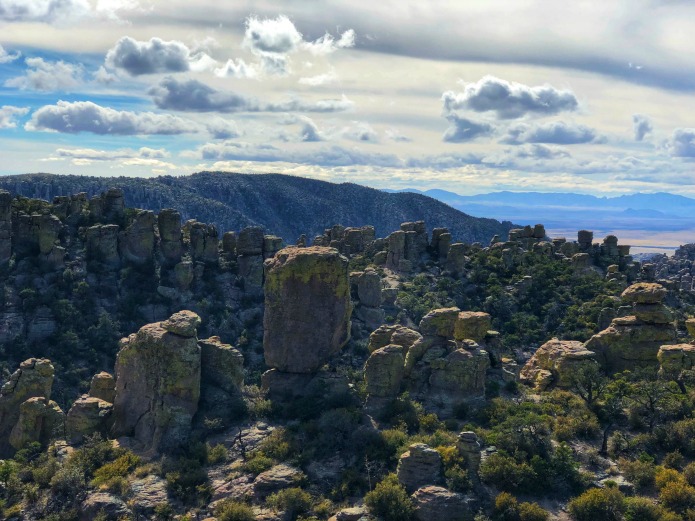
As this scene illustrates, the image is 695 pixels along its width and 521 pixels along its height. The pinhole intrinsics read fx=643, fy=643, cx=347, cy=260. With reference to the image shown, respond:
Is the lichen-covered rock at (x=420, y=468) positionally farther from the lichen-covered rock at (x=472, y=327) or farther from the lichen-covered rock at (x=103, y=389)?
the lichen-covered rock at (x=103, y=389)

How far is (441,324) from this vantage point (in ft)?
130

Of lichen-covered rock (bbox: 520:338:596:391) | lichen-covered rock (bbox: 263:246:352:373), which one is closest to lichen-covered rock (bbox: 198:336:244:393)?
lichen-covered rock (bbox: 263:246:352:373)

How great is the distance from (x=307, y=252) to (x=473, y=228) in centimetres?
16029

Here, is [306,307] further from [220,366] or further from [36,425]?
[36,425]

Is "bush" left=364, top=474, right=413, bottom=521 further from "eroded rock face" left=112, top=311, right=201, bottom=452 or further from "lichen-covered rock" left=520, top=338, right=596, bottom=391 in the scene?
"lichen-covered rock" left=520, top=338, right=596, bottom=391

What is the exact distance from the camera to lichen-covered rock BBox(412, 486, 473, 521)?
1062 inches

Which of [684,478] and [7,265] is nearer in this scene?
[684,478]

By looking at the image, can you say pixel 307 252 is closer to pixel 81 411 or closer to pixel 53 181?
pixel 81 411

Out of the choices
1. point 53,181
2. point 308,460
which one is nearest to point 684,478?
point 308,460

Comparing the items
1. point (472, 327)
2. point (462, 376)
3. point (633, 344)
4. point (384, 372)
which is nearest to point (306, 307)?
point (384, 372)

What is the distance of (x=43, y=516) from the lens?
2969 cm

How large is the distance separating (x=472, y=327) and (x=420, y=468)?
12.8m

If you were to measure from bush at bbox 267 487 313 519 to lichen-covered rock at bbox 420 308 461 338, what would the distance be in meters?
14.3

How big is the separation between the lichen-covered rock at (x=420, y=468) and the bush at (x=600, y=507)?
5.93 m
